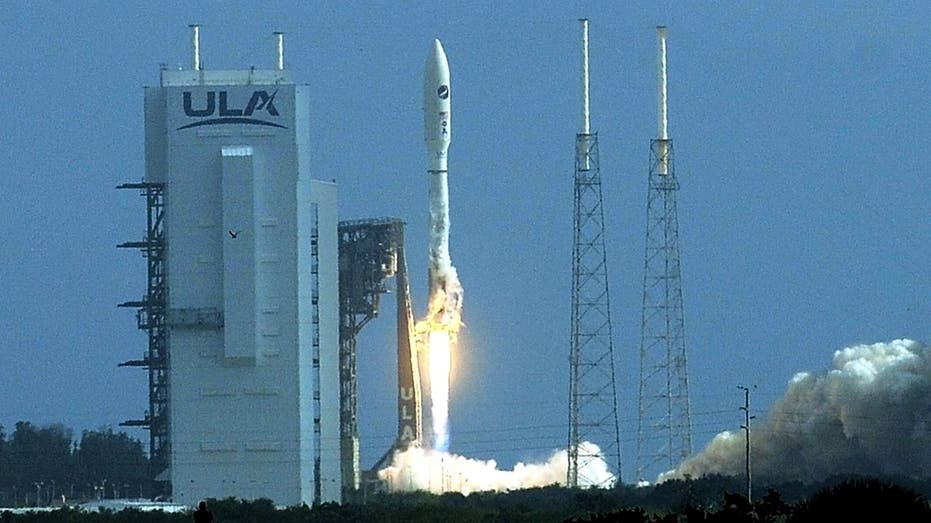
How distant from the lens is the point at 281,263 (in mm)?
84250

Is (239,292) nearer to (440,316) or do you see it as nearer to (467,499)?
(440,316)

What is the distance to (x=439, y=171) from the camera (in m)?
83.1

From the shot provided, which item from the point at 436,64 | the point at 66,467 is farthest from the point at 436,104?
the point at 66,467

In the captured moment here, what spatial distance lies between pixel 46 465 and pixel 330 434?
21208 millimetres

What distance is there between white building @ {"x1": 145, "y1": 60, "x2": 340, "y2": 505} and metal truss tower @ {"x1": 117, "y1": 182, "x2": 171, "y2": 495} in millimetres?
897

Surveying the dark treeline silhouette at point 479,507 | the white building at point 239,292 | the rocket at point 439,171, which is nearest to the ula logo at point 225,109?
the white building at point 239,292

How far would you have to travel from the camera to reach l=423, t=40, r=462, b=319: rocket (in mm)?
82312

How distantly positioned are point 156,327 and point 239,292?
3.95 meters

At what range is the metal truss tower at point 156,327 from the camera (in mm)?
85625

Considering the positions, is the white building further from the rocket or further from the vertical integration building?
the rocket

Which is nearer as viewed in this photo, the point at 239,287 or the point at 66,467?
the point at 239,287

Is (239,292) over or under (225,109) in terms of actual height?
under

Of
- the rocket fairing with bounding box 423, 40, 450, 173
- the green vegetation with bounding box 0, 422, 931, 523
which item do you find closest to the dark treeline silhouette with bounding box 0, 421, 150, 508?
the green vegetation with bounding box 0, 422, 931, 523

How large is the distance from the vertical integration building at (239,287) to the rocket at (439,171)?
3.49 meters
